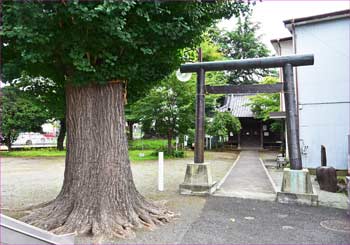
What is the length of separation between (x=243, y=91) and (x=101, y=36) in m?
4.68

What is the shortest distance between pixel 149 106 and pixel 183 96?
1.99 m

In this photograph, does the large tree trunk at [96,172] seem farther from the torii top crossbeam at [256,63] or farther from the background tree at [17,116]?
the background tree at [17,116]

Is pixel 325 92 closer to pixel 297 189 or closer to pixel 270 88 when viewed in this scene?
pixel 270 88

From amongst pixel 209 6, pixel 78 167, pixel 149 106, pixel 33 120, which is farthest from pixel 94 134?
pixel 33 120

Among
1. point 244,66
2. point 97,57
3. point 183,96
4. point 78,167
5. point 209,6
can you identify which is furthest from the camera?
point 183,96

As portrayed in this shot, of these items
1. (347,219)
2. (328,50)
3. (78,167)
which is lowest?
(347,219)

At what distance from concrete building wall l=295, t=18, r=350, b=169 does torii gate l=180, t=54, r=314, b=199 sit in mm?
4966

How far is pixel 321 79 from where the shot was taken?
473 inches

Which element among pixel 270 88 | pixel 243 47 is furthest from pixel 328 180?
pixel 243 47

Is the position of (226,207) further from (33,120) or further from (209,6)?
(33,120)

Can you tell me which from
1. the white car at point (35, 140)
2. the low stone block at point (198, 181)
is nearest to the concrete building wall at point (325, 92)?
the low stone block at point (198, 181)

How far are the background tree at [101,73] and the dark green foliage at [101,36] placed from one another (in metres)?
0.01

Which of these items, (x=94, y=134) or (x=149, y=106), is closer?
(x=94, y=134)

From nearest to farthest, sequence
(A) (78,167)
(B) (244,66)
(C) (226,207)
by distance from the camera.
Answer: (A) (78,167), (C) (226,207), (B) (244,66)
